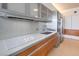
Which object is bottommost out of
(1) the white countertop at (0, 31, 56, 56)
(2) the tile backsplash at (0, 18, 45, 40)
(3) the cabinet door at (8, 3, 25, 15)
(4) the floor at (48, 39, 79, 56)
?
(4) the floor at (48, 39, 79, 56)

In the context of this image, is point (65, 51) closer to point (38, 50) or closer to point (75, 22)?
point (38, 50)

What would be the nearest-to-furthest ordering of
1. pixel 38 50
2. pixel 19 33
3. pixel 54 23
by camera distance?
pixel 38 50 → pixel 19 33 → pixel 54 23

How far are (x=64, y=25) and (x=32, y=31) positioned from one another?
11.4 feet

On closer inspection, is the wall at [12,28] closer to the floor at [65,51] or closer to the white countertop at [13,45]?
the white countertop at [13,45]

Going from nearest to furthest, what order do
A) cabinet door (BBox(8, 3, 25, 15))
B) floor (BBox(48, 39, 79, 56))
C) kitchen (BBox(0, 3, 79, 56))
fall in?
kitchen (BBox(0, 3, 79, 56))
cabinet door (BBox(8, 3, 25, 15))
floor (BBox(48, 39, 79, 56))

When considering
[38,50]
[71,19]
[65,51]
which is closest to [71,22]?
[71,19]

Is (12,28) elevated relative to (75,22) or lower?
lower

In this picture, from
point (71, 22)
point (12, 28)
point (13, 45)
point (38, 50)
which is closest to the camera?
point (13, 45)

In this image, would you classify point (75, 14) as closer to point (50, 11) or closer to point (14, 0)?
point (50, 11)

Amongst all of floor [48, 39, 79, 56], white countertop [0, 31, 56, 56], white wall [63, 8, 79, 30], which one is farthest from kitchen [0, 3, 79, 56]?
white wall [63, 8, 79, 30]

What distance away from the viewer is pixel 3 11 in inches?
55.6

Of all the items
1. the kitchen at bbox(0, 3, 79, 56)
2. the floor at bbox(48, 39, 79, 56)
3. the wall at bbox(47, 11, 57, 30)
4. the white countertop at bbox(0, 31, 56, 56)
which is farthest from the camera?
the wall at bbox(47, 11, 57, 30)

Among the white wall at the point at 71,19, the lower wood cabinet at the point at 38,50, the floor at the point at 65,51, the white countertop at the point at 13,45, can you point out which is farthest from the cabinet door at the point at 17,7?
the white wall at the point at 71,19

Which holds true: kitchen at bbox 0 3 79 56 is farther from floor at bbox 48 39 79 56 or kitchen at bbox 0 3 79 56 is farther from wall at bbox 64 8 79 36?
wall at bbox 64 8 79 36
